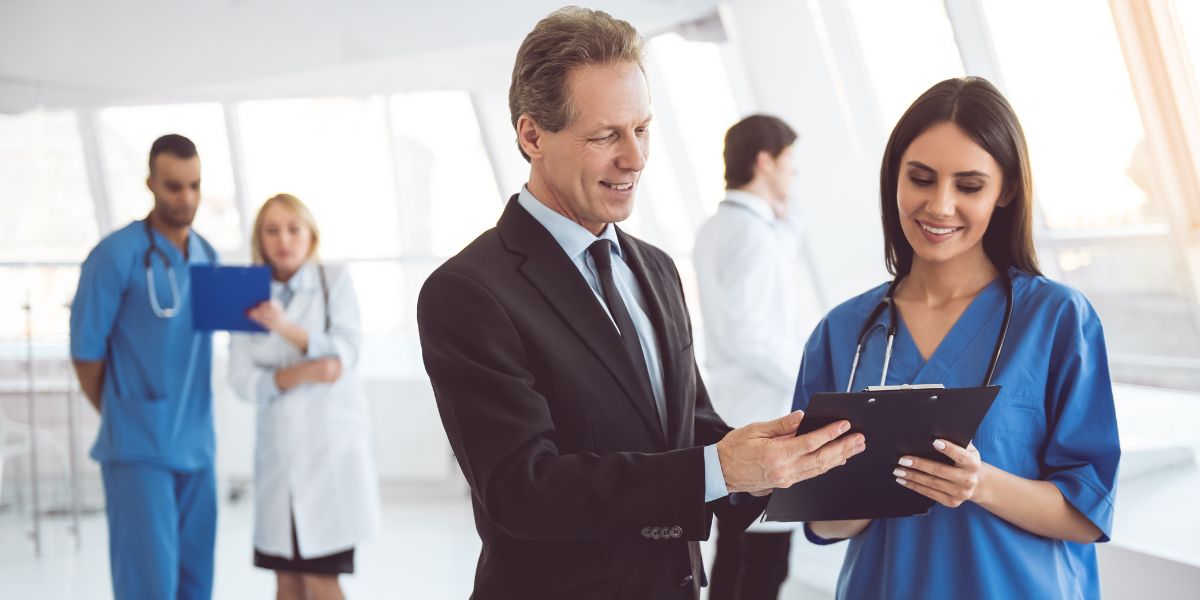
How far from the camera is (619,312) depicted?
1337 mm

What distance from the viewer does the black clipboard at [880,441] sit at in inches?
47.2

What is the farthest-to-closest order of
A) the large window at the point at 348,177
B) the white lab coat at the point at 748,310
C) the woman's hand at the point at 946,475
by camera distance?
1. the large window at the point at 348,177
2. the white lab coat at the point at 748,310
3. the woman's hand at the point at 946,475

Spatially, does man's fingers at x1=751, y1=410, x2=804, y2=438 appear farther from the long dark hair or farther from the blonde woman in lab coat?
the blonde woman in lab coat

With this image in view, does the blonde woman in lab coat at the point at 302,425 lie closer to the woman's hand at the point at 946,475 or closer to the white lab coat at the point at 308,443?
the white lab coat at the point at 308,443

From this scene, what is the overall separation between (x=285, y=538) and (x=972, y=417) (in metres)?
2.19

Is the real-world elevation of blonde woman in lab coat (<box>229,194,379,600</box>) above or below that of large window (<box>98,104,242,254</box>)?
below

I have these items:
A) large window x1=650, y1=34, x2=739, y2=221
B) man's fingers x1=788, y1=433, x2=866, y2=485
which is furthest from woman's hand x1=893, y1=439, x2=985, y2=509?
large window x1=650, y1=34, x2=739, y2=221

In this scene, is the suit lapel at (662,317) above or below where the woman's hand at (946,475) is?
above

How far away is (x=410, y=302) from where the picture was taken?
5957 millimetres

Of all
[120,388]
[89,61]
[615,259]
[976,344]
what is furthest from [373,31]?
[976,344]

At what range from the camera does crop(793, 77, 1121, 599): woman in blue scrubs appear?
139cm

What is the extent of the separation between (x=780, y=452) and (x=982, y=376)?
1.45 ft

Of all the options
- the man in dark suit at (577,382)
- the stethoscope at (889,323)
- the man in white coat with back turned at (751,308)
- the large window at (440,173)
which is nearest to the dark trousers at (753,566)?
the man in white coat with back turned at (751,308)

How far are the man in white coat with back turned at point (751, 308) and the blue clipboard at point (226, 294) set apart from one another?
1.32m
